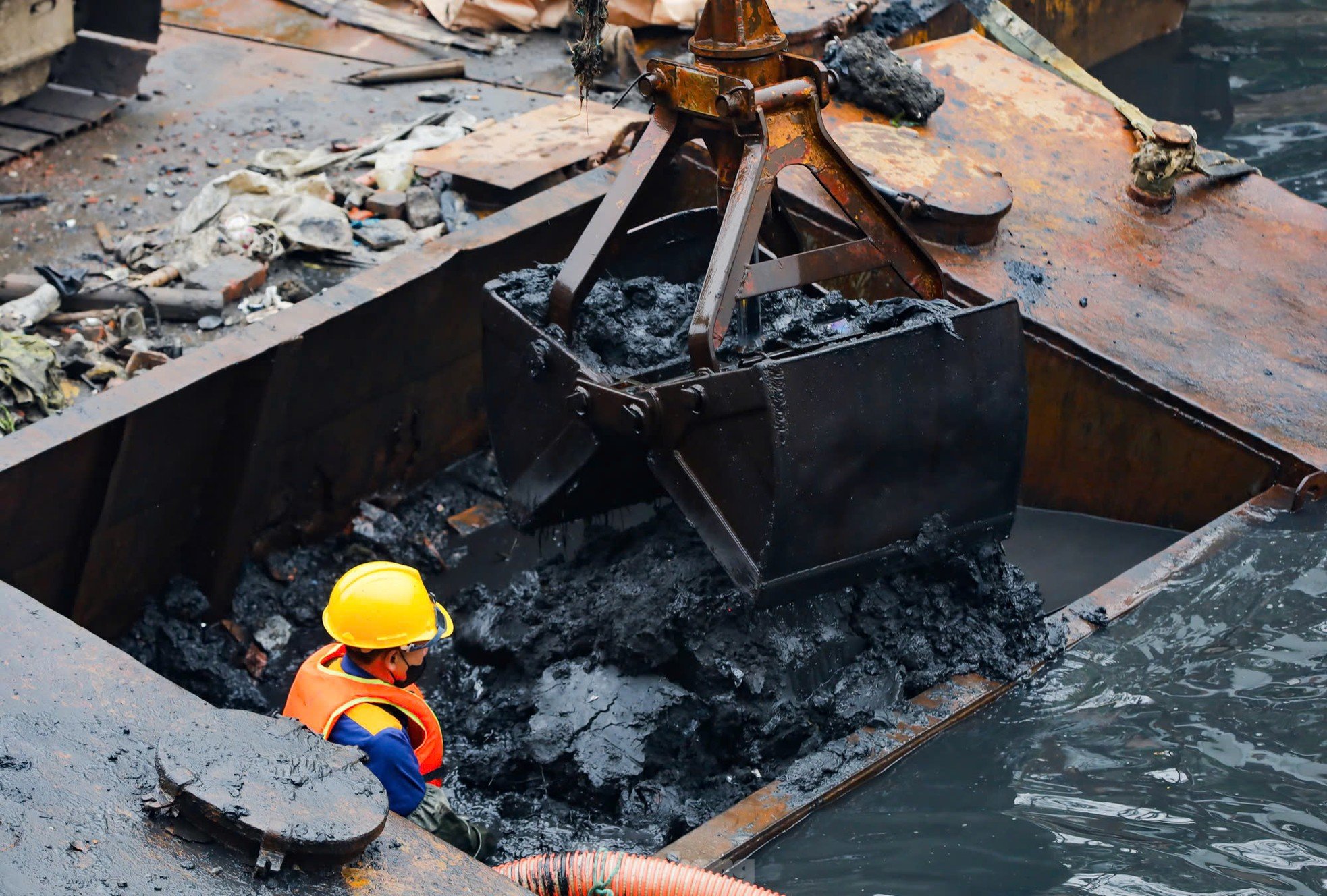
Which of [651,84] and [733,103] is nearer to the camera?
[733,103]

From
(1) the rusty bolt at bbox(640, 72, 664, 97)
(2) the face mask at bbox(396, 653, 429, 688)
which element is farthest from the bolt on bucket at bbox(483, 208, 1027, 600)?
(2) the face mask at bbox(396, 653, 429, 688)

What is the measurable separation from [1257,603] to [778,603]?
1.89 metres

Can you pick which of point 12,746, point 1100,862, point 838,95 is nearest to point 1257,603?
point 1100,862

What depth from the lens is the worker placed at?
127 inches

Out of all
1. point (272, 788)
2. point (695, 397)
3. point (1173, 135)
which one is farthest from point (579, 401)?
point (1173, 135)

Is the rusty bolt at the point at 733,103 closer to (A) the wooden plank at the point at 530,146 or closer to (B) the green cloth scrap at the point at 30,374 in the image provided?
(A) the wooden plank at the point at 530,146

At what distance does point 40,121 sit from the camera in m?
7.74


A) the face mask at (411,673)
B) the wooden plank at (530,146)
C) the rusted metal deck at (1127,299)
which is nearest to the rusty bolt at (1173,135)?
the rusted metal deck at (1127,299)

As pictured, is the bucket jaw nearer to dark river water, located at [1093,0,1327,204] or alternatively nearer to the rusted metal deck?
the rusted metal deck

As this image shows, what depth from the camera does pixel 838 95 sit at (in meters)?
6.60

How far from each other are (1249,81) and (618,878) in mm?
9326

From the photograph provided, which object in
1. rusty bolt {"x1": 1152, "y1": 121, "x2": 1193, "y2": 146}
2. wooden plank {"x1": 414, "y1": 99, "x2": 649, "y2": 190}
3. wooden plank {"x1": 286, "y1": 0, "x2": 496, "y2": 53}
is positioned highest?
rusty bolt {"x1": 1152, "y1": 121, "x2": 1193, "y2": 146}

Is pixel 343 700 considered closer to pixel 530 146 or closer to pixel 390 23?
pixel 530 146

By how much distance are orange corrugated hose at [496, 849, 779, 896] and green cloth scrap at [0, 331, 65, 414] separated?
10.2 feet
